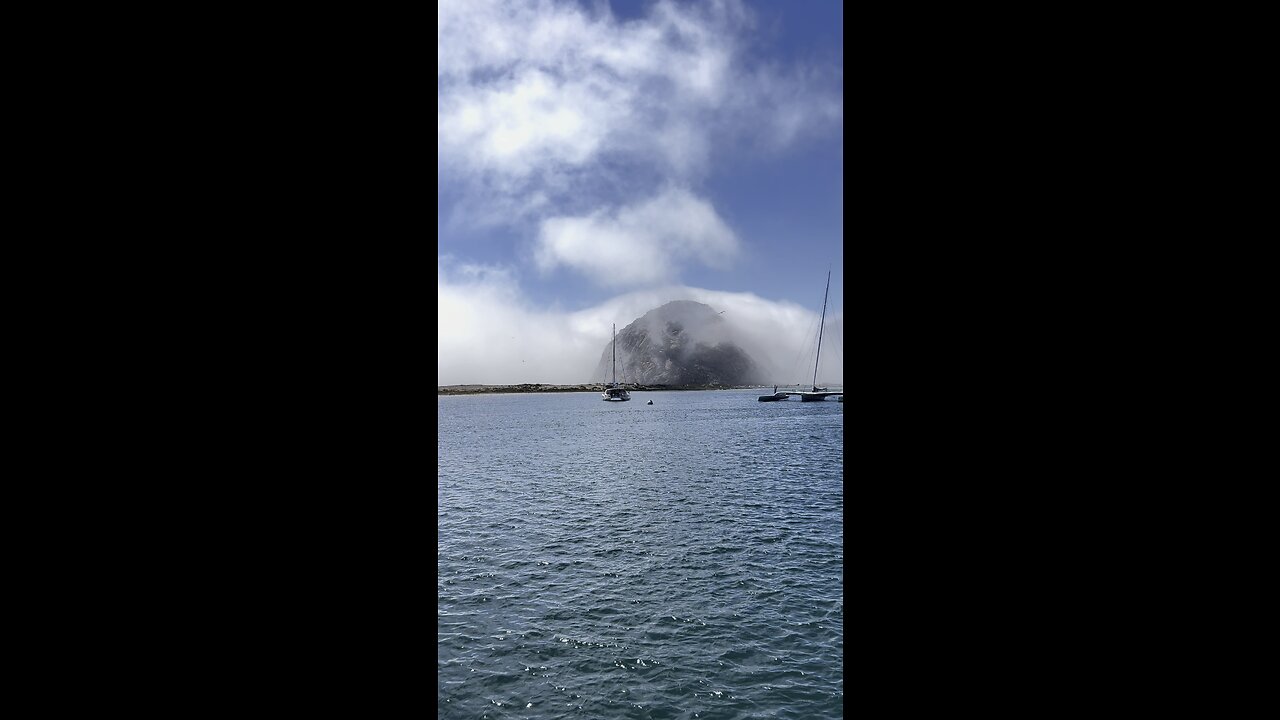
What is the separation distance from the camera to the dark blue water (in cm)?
744

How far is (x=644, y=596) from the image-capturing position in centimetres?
1098

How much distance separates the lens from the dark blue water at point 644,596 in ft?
24.4
